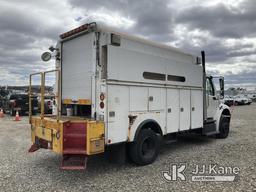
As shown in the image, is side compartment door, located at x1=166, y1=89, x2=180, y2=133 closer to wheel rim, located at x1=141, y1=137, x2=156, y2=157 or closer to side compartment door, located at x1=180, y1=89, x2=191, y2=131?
side compartment door, located at x1=180, y1=89, x2=191, y2=131

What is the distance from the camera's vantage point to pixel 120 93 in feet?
18.7

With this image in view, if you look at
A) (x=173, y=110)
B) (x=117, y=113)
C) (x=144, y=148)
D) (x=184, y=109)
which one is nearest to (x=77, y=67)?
(x=117, y=113)

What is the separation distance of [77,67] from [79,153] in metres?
2.11

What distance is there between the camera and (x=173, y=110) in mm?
7246

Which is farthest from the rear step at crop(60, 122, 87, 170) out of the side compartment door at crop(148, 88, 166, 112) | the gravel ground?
the side compartment door at crop(148, 88, 166, 112)

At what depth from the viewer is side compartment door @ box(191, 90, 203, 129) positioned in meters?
8.09

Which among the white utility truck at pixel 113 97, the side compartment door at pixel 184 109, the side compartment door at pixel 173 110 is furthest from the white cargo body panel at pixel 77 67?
the side compartment door at pixel 184 109

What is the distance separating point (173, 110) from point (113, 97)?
7.71 ft

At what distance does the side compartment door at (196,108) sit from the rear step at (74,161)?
404cm

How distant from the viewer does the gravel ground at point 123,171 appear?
5.00m

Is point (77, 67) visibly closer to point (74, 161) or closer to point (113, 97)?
point (113, 97)

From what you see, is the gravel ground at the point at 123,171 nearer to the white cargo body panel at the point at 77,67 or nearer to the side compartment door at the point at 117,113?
the side compartment door at the point at 117,113

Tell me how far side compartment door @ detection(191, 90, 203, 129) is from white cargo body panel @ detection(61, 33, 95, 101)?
3679 mm

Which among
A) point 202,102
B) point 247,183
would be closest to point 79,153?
point 247,183
